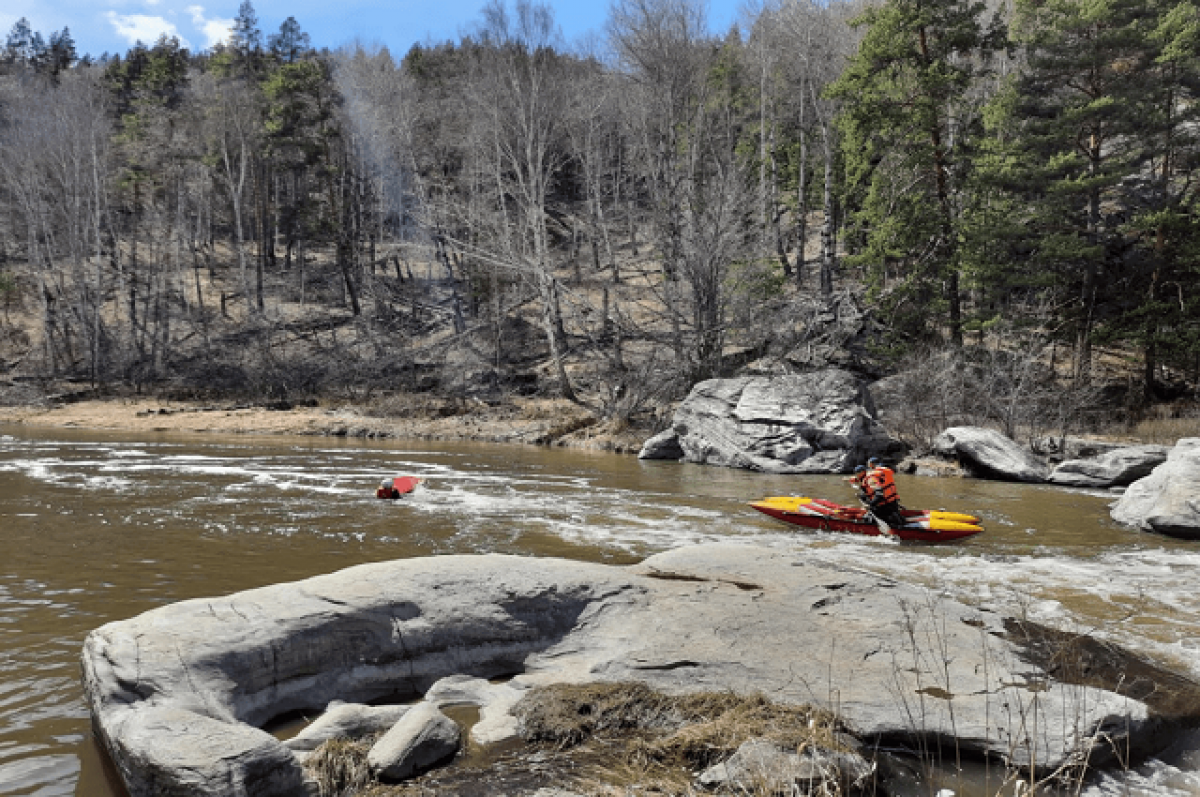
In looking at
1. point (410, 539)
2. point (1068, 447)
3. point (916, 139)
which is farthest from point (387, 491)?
point (916, 139)

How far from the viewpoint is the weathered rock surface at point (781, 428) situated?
53.6 ft

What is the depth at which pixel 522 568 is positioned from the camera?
555 centimetres

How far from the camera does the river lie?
15.4 ft

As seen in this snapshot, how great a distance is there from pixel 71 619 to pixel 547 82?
2392 cm

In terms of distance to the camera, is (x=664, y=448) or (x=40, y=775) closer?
(x=40, y=775)

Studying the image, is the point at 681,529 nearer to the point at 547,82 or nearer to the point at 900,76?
the point at 900,76

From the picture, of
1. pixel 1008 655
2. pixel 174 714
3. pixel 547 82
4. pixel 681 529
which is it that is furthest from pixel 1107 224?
pixel 174 714

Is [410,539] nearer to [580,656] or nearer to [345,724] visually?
[580,656]

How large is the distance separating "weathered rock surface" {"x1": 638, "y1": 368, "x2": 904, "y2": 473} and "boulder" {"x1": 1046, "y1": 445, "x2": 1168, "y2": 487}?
3.56 meters

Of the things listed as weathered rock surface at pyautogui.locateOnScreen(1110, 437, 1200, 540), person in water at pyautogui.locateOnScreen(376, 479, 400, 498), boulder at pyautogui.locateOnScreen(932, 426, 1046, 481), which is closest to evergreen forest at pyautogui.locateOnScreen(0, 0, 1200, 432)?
boulder at pyautogui.locateOnScreen(932, 426, 1046, 481)

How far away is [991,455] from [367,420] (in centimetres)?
1734

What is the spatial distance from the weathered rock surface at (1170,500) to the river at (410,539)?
31cm

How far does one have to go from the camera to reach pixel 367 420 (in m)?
23.2

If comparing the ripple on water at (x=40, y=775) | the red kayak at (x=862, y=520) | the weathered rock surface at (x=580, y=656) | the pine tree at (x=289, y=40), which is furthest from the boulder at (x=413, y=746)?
the pine tree at (x=289, y=40)
